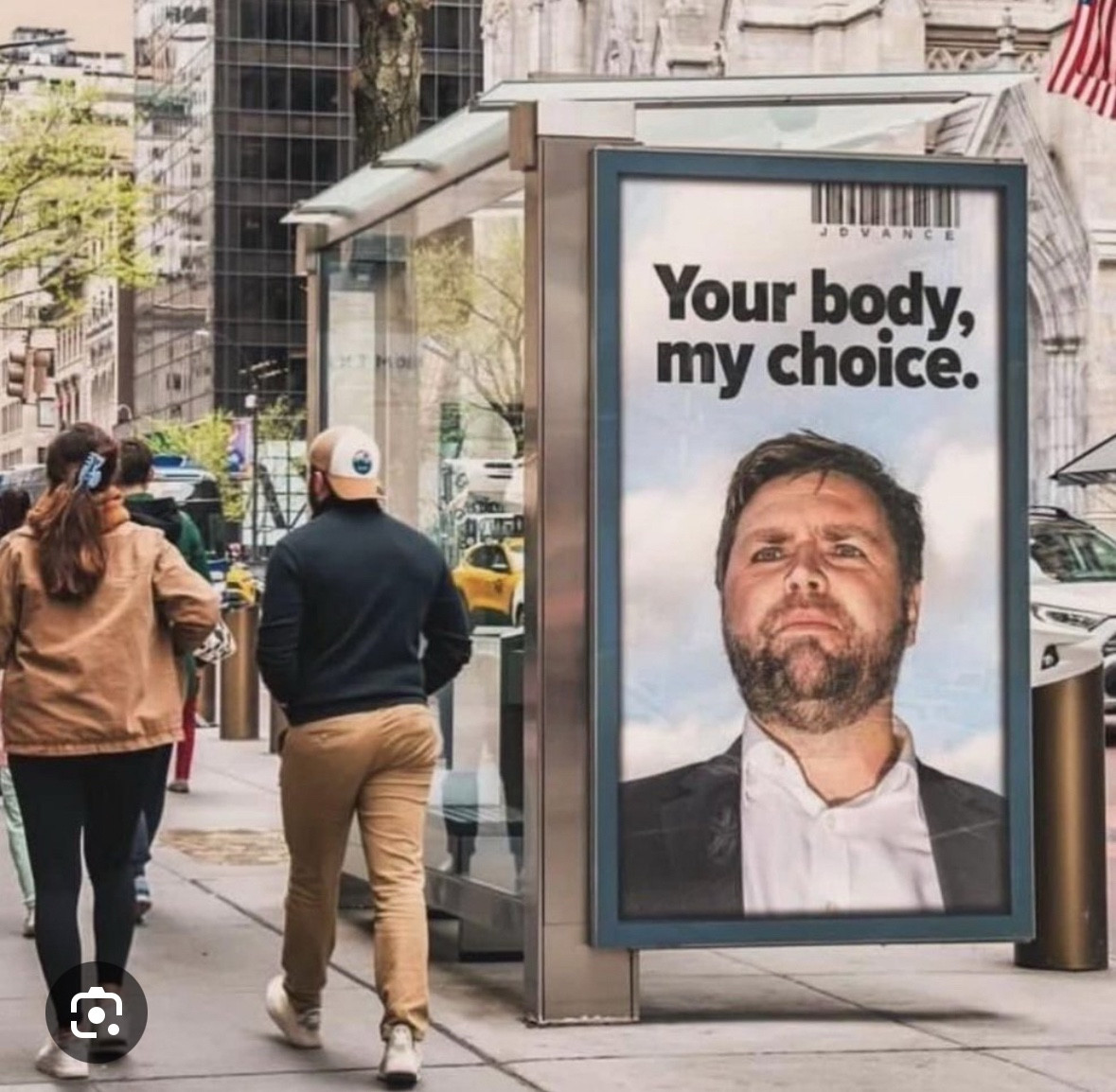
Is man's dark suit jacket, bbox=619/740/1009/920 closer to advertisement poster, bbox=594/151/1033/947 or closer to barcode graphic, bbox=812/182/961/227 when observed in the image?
advertisement poster, bbox=594/151/1033/947

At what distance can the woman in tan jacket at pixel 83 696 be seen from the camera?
25.4 ft

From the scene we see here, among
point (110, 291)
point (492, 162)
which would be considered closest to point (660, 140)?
point (492, 162)

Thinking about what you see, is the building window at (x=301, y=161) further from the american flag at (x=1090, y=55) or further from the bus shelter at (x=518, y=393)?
the bus shelter at (x=518, y=393)

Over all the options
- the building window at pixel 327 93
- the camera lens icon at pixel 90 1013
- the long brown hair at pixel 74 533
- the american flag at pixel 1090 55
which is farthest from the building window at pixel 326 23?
the camera lens icon at pixel 90 1013

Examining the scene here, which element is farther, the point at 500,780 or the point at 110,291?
the point at 110,291

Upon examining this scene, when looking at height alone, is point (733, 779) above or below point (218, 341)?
below

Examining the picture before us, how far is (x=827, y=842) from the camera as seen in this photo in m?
8.73

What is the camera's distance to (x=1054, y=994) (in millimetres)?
9430

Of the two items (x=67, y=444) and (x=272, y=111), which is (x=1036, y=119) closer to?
(x=67, y=444)

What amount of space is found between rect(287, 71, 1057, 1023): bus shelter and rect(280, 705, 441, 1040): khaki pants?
758 mm

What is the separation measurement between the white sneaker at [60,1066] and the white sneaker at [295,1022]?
65 centimetres

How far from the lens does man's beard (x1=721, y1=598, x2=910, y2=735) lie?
342 inches

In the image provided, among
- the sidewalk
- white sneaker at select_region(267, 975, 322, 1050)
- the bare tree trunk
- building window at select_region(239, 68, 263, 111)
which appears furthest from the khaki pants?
building window at select_region(239, 68, 263, 111)

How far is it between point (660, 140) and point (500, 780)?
2203 mm
